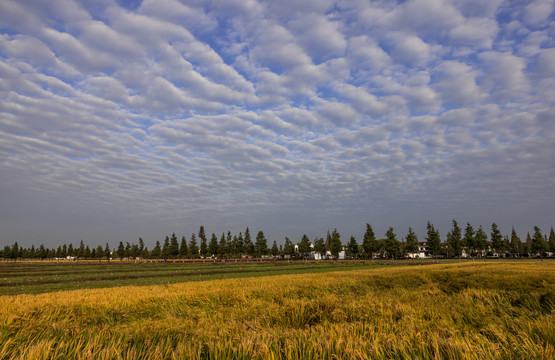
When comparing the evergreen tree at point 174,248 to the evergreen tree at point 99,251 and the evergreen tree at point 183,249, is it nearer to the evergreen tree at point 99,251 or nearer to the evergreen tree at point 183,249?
the evergreen tree at point 183,249

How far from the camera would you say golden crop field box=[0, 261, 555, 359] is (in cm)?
399

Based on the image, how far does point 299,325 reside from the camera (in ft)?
22.4

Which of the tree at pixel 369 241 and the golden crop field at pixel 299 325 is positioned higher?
the golden crop field at pixel 299 325

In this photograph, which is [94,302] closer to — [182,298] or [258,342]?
[182,298]

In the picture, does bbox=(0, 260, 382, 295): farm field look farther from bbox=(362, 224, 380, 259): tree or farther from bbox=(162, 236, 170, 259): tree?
bbox=(162, 236, 170, 259): tree

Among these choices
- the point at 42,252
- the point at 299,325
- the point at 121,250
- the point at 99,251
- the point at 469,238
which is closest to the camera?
the point at 299,325

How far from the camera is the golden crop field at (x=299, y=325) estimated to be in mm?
3992

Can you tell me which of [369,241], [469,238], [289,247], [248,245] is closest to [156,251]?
[248,245]

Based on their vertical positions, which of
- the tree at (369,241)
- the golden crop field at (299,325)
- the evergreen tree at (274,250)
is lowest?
the evergreen tree at (274,250)

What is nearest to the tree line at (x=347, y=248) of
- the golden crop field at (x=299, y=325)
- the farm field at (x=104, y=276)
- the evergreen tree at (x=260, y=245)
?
the evergreen tree at (x=260, y=245)

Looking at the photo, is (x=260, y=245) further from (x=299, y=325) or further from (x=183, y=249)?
(x=299, y=325)

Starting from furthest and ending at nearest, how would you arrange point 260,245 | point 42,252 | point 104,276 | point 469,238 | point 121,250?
point 42,252
point 121,250
point 260,245
point 469,238
point 104,276

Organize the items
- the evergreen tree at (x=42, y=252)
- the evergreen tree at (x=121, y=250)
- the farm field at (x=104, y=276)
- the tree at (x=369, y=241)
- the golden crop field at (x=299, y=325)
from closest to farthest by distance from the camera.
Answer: the golden crop field at (x=299, y=325), the farm field at (x=104, y=276), the tree at (x=369, y=241), the evergreen tree at (x=121, y=250), the evergreen tree at (x=42, y=252)

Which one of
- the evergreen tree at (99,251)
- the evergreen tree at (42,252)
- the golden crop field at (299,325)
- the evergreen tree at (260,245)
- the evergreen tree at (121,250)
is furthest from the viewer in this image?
the evergreen tree at (42,252)
